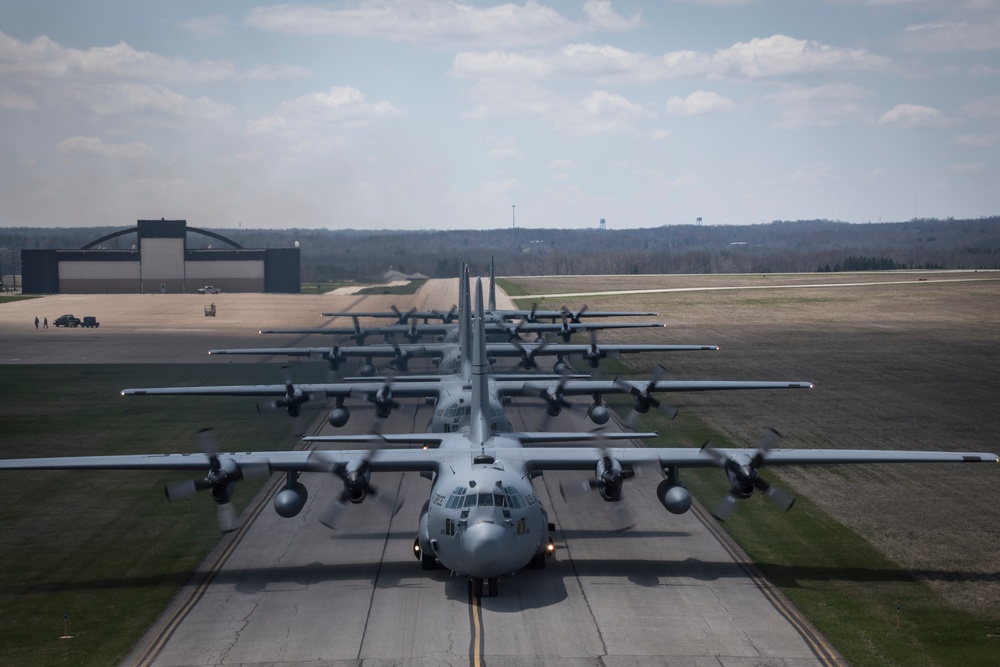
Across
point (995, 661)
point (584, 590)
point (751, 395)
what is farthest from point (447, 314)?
point (995, 661)

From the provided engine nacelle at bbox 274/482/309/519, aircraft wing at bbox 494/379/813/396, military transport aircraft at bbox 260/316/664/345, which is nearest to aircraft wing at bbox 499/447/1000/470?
engine nacelle at bbox 274/482/309/519

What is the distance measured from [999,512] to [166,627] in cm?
2848

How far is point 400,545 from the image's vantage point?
30.8 meters

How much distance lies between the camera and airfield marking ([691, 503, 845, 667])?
901 inches

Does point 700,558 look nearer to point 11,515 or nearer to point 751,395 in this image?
point 11,515

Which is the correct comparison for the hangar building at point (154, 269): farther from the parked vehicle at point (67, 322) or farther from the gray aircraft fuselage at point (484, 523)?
the gray aircraft fuselage at point (484, 523)

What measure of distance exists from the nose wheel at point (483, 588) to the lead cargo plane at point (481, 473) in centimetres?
3

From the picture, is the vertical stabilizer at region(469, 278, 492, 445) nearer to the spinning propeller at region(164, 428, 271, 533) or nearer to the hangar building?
the spinning propeller at region(164, 428, 271, 533)

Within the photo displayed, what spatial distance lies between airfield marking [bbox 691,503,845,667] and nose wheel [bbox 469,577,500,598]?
24.9 feet

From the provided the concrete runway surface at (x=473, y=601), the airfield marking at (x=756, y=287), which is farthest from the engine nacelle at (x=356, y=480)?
the airfield marking at (x=756, y=287)

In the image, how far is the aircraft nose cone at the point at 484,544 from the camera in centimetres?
2462

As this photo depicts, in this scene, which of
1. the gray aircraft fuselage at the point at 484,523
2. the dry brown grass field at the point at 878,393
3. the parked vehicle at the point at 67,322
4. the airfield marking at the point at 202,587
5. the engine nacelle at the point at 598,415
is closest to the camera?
the airfield marking at the point at 202,587

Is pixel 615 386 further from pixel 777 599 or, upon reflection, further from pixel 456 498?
pixel 456 498

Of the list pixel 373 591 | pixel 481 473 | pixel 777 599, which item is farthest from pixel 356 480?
pixel 777 599
